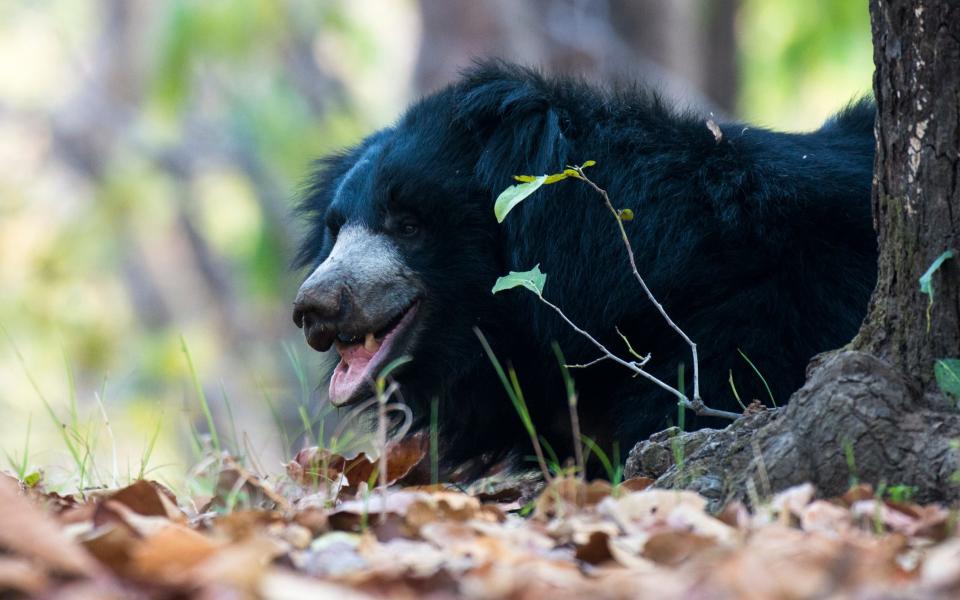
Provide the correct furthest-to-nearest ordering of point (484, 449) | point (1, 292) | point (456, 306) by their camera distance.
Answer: point (1, 292) → point (484, 449) → point (456, 306)

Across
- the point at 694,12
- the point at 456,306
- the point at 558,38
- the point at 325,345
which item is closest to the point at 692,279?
the point at 456,306

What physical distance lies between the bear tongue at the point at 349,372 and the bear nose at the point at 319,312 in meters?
0.11

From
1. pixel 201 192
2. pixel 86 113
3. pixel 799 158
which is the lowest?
pixel 799 158

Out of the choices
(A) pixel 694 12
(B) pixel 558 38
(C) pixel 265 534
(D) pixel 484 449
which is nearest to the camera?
(C) pixel 265 534

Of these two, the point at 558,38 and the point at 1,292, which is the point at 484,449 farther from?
the point at 1,292

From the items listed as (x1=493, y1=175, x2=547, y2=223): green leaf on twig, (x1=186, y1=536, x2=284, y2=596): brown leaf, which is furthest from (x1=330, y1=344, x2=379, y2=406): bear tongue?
(x1=186, y1=536, x2=284, y2=596): brown leaf

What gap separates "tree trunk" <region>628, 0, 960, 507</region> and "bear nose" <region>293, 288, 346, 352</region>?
128cm

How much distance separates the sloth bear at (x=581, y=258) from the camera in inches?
148

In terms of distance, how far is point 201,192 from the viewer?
1579 centimetres

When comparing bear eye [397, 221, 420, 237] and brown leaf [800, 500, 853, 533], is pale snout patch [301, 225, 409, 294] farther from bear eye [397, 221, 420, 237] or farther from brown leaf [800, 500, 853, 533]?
brown leaf [800, 500, 853, 533]

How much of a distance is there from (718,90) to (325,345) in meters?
10.0

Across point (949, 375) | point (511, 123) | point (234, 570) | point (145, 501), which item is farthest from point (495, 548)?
point (511, 123)

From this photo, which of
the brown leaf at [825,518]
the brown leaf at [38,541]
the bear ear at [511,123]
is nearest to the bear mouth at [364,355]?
the bear ear at [511,123]

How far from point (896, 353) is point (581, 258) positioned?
1.29m
